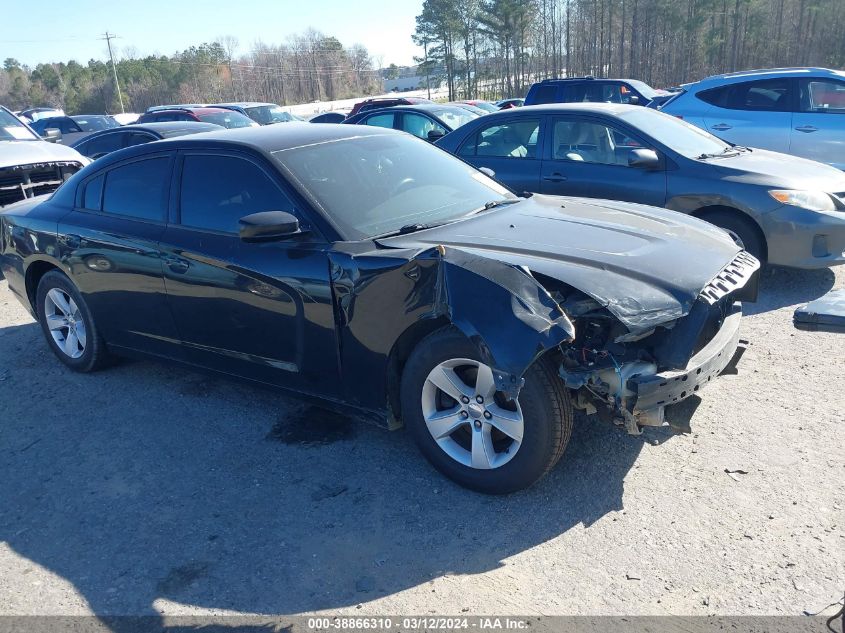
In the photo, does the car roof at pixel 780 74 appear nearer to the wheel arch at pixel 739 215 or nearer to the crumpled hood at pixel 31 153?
the wheel arch at pixel 739 215

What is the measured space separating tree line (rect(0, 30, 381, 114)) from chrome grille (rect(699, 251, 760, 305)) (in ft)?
217

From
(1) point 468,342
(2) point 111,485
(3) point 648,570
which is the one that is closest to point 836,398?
(3) point 648,570

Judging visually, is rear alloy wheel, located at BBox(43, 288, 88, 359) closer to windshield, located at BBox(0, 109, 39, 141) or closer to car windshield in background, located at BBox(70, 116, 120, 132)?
windshield, located at BBox(0, 109, 39, 141)

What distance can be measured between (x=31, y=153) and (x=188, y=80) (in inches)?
2431

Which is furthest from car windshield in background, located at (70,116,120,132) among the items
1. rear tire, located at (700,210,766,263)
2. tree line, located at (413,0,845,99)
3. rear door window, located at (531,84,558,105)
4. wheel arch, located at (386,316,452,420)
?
tree line, located at (413,0,845,99)

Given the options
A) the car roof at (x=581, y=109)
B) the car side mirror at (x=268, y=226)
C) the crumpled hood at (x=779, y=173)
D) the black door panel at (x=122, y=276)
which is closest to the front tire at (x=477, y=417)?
the car side mirror at (x=268, y=226)

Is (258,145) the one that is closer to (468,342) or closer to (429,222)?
(429,222)

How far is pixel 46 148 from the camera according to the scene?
9.16m

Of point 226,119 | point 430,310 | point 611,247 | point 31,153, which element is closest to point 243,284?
point 430,310

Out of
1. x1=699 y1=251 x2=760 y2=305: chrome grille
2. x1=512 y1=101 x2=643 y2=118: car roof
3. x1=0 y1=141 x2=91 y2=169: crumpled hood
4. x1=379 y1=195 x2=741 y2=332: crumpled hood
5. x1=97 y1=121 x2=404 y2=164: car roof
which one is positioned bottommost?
x1=699 y1=251 x2=760 y2=305: chrome grille

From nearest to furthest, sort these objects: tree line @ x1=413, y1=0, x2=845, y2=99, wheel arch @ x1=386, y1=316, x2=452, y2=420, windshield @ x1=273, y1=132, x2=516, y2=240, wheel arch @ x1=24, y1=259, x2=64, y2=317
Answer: wheel arch @ x1=386, y1=316, x2=452, y2=420, windshield @ x1=273, y1=132, x2=516, y2=240, wheel arch @ x1=24, y1=259, x2=64, y2=317, tree line @ x1=413, y1=0, x2=845, y2=99

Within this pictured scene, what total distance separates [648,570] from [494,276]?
1355mm

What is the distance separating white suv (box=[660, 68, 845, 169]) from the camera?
908 centimetres

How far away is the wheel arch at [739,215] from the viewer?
591 centimetres
